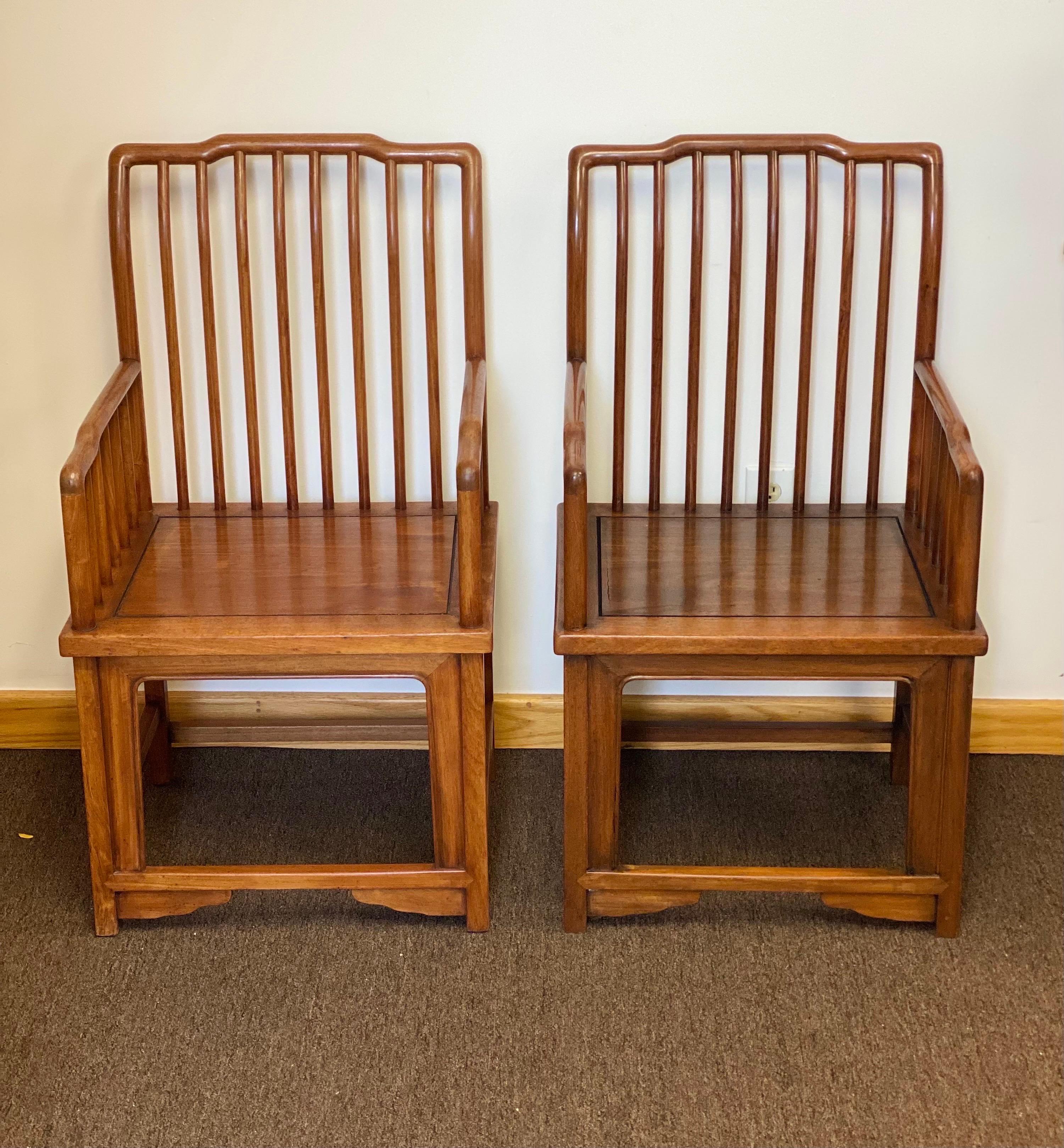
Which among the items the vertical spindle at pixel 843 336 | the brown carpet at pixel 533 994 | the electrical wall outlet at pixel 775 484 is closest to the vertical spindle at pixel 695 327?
the electrical wall outlet at pixel 775 484

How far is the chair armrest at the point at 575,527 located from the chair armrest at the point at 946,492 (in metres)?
0.49

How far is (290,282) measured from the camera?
2.27 metres

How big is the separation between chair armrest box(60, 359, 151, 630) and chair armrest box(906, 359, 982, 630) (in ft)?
3.76

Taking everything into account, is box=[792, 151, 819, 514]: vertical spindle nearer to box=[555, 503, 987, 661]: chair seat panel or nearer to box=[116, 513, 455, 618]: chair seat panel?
box=[555, 503, 987, 661]: chair seat panel

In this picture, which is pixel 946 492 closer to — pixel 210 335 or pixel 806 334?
pixel 806 334

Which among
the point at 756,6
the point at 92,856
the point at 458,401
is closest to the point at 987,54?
the point at 756,6

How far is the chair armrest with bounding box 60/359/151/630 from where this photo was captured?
184 cm

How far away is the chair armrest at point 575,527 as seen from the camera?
1.81 m

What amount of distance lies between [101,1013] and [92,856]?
22 centimetres

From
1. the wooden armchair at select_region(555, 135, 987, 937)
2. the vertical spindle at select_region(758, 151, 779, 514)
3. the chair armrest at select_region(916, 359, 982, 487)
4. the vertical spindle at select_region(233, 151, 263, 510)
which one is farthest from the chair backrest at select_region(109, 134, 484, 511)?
the chair armrest at select_region(916, 359, 982, 487)

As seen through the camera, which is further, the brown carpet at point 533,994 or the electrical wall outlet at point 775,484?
the electrical wall outlet at point 775,484

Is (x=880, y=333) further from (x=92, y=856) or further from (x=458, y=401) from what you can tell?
(x=92, y=856)

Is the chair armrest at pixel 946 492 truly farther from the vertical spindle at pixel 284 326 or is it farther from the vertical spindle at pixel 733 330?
the vertical spindle at pixel 284 326

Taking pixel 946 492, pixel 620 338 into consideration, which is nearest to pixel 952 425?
pixel 946 492
